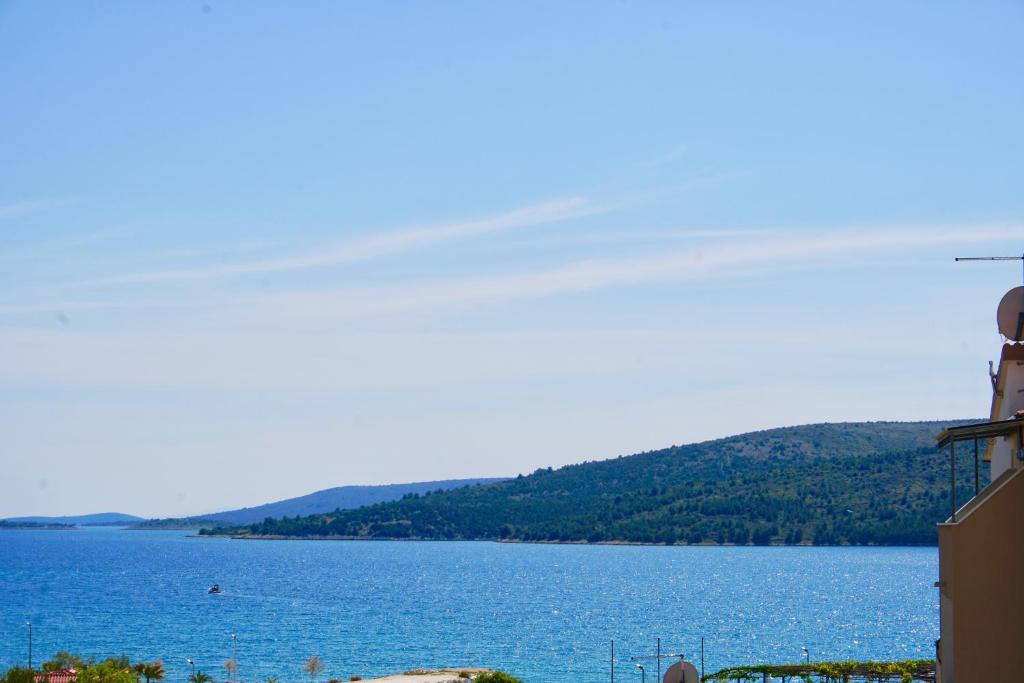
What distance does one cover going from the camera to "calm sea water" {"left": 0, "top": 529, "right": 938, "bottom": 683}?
7412 centimetres

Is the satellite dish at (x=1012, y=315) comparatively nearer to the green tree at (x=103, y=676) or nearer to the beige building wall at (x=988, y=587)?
the beige building wall at (x=988, y=587)

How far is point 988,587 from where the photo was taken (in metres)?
15.2

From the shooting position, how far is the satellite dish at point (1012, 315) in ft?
61.0

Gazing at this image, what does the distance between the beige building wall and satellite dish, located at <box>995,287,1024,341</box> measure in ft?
13.0

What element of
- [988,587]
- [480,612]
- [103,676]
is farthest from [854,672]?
[480,612]

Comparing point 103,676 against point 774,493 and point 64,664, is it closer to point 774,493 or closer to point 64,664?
point 64,664

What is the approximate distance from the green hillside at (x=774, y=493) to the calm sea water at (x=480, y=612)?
17.1ft

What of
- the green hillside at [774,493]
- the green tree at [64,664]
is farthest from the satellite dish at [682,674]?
the green hillside at [774,493]

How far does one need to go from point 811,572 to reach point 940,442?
457 feet

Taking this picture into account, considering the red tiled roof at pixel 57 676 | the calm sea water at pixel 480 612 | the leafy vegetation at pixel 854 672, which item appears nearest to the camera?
the leafy vegetation at pixel 854 672

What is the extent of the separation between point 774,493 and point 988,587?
14223 centimetres

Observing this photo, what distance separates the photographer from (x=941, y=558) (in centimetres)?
1583

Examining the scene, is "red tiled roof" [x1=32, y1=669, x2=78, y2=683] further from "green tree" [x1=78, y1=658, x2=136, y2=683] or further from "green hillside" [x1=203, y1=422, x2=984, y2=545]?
"green hillside" [x1=203, y1=422, x2=984, y2=545]

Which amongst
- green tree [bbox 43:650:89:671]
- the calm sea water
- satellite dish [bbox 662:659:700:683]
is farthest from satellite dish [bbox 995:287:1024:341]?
the calm sea water
